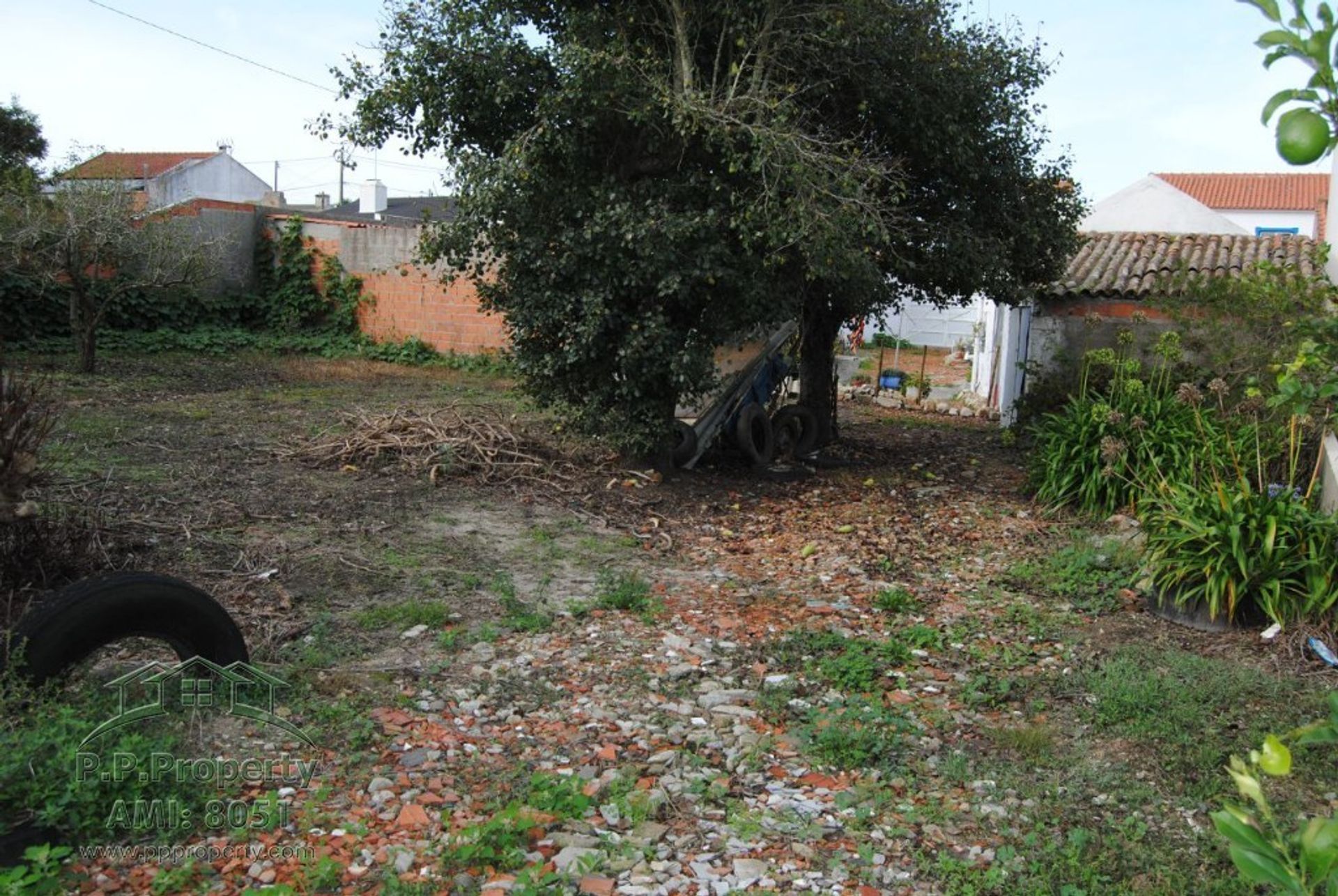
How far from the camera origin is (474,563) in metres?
6.80

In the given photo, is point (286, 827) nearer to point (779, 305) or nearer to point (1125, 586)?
point (1125, 586)

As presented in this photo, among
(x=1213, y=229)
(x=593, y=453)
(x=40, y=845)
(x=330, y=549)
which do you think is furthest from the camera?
(x=1213, y=229)

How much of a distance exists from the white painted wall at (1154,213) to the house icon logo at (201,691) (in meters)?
23.2

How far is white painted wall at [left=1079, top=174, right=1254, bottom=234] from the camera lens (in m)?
24.5

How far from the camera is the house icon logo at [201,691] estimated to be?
13.6 feet

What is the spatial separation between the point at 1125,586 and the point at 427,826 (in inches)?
196

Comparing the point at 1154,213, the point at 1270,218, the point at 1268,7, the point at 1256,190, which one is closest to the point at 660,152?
the point at 1268,7

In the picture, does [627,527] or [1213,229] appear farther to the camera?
[1213,229]

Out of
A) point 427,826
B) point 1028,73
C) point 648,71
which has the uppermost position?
point 1028,73

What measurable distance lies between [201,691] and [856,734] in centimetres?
278

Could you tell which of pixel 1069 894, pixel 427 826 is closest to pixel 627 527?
pixel 427 826

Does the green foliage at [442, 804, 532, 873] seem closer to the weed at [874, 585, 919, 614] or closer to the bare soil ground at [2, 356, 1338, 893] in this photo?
the bare soil ground at [2, 356, 1338, 893]

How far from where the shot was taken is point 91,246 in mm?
13820

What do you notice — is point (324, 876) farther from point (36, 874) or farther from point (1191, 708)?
point (1191, 708)
